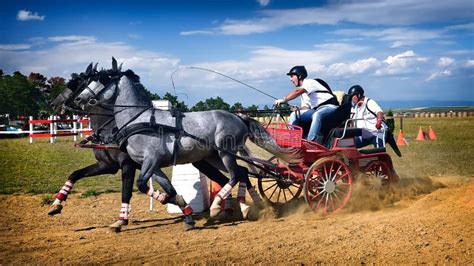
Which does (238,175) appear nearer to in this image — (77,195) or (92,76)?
(92,76)

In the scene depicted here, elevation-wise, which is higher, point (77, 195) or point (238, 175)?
point (238, 175)

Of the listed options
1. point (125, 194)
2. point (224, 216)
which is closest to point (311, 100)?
point (224, 216)

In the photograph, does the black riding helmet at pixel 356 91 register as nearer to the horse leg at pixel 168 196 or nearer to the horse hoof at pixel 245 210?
the horse hoof at pixel 245 210

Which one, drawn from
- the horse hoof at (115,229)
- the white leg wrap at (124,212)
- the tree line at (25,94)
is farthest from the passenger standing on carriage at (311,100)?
the tree line at (25,94)

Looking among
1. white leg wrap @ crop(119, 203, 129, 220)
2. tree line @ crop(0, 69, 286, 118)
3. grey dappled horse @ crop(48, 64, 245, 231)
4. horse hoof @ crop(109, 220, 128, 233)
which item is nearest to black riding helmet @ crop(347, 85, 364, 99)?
grey dappled horse @ crop(48, 64, 245, 231)

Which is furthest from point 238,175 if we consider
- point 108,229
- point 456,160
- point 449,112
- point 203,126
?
point 449,112

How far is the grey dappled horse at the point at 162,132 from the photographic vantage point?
25.6 feet

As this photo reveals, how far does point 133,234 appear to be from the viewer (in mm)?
7656

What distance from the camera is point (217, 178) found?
8844mm

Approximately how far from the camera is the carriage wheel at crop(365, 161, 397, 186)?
9.44m

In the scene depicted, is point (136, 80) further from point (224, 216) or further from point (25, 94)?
point (25, 94)

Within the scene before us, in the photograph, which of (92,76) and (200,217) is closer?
(92,76)

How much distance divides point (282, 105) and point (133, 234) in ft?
10.8

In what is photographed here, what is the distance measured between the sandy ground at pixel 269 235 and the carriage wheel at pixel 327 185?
0.69 ft
